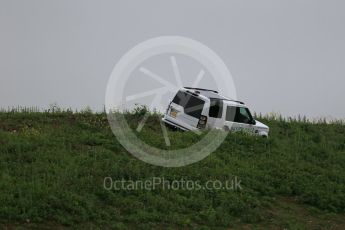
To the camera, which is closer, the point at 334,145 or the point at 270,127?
the point at 334,145

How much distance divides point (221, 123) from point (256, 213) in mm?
6435

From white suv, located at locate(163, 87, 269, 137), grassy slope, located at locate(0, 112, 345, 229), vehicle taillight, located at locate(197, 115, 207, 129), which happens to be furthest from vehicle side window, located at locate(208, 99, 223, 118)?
grassy slope, located at locate(0, 112, 345, 229)

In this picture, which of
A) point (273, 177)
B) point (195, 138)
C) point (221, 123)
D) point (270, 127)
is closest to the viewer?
point (273, 177)

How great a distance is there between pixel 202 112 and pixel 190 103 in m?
0.56

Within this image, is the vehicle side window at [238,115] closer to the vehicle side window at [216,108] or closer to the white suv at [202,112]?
the white suv at [202,112]

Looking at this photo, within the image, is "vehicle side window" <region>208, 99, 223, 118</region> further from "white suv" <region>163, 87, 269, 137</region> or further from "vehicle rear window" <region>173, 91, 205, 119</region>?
"vehicle rear window" <region>173, 91, 205, 119</region>

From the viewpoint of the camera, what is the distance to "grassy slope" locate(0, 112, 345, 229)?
1595 centimetres

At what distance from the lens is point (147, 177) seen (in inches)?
719

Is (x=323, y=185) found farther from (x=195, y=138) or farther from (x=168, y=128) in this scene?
(x=168, y=128)

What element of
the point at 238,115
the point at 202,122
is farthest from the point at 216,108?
the point at 238,115

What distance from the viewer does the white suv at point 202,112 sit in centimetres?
2317

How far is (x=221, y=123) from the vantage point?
2364 centimetres

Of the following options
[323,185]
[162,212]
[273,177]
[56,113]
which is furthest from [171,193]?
[56,113]

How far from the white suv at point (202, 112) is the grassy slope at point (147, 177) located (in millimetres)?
1069
